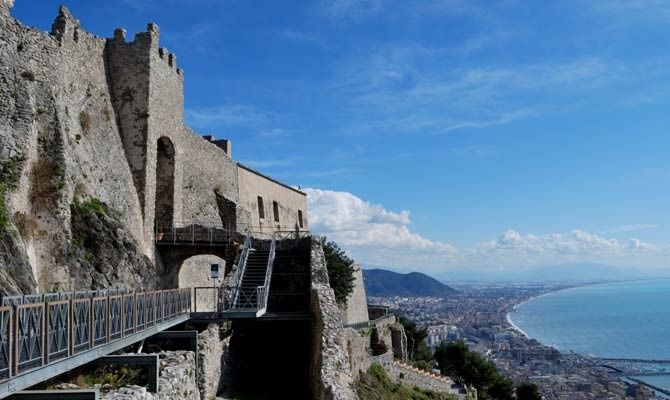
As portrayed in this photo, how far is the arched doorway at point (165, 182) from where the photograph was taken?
1037 inches

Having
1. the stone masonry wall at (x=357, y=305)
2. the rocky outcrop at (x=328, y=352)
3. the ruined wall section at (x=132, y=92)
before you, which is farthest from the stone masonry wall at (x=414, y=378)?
the ruined wall section at (x=132, y=92)

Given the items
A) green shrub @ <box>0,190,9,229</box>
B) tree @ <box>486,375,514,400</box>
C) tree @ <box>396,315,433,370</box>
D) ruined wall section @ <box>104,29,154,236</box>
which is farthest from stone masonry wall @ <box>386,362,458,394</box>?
green shrub @ <box>0,190,9,229</box>

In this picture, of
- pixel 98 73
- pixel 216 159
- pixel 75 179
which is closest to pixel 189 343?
pixel 75 179

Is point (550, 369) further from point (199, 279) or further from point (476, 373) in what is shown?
point (199, 279)

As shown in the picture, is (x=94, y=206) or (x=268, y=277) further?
(x=268, y=277)

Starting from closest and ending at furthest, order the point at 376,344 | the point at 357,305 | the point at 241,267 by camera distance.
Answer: the point at 241,267 < the point at 376,344 < the point at 357,305

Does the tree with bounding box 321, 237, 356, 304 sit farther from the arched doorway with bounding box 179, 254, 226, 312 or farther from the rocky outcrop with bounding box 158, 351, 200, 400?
the rocky outcrop with bounding box 158, 351, 200, 400

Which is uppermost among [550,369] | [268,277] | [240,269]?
[240,269]

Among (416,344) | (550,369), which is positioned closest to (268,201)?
(416,344)

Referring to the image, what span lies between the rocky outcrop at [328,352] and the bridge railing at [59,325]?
4.12 m

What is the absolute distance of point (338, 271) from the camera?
33.2m

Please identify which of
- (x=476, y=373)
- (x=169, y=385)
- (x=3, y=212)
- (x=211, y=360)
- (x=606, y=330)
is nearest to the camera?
(x=169, y=385)

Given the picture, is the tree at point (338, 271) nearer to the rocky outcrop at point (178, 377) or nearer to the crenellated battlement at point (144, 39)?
the crenellated battlement at point (144, 39)

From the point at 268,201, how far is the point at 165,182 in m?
16.9
